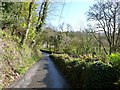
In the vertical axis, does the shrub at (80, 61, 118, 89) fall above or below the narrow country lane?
above

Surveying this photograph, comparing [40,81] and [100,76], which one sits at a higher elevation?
[100,76]

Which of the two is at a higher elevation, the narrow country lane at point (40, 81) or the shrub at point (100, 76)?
the shrub at point (100, 76)

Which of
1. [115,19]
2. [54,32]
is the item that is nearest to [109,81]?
[115,19]

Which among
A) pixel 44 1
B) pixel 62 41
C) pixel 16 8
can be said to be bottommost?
pixel 62 41

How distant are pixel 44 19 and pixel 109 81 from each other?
95.3 ft

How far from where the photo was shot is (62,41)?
205 feet

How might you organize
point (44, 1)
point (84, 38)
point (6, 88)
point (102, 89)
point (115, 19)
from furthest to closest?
point (84, 38), point (115, 19), point (44, 1), point (6, 88), point (102, 89)

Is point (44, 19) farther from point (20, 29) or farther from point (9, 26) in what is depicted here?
point (9, 26)

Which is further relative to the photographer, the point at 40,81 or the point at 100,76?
the point at 40,81

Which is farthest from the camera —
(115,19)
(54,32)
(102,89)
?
(54,32)

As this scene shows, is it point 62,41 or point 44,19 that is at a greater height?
point 44,19

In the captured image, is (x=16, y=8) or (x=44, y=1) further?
(x=44, y=1)

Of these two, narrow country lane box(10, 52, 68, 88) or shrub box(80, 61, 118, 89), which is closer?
shrub box(80, 61, 118, 89)

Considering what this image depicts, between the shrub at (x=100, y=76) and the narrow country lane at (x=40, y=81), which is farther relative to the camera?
the narrow country lane at (x=40, y=81)
